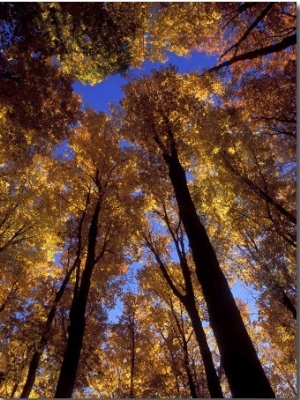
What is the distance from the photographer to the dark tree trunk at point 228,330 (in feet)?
11.9

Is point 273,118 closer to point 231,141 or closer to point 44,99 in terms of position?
point 231,141

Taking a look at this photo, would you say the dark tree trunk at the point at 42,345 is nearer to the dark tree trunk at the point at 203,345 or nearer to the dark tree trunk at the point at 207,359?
the dark tree trunk at the point at 203,345

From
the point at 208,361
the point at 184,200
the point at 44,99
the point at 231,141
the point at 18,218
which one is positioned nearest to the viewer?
the point at 184,200

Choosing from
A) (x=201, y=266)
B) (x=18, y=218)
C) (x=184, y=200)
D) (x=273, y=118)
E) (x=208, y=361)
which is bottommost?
(x=201, y=266)

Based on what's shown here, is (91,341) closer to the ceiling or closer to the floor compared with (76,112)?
closer to the floor

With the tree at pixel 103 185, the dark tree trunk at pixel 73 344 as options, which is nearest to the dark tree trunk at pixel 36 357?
the tree at pixel 103 185

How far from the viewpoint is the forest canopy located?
7.34m

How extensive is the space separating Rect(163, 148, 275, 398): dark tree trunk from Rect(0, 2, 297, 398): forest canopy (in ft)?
0.06

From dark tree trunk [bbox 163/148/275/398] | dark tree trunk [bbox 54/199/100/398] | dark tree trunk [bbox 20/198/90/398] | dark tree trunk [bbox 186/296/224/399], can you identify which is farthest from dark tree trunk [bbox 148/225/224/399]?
dark tree trunk [bbox 163/148/275/398]

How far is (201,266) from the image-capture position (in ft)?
16.8

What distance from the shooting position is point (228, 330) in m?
4.12

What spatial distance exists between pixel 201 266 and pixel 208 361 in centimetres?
407

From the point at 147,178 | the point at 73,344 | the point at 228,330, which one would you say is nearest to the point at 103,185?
the point at 147,178

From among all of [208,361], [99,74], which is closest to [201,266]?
[208,361]
